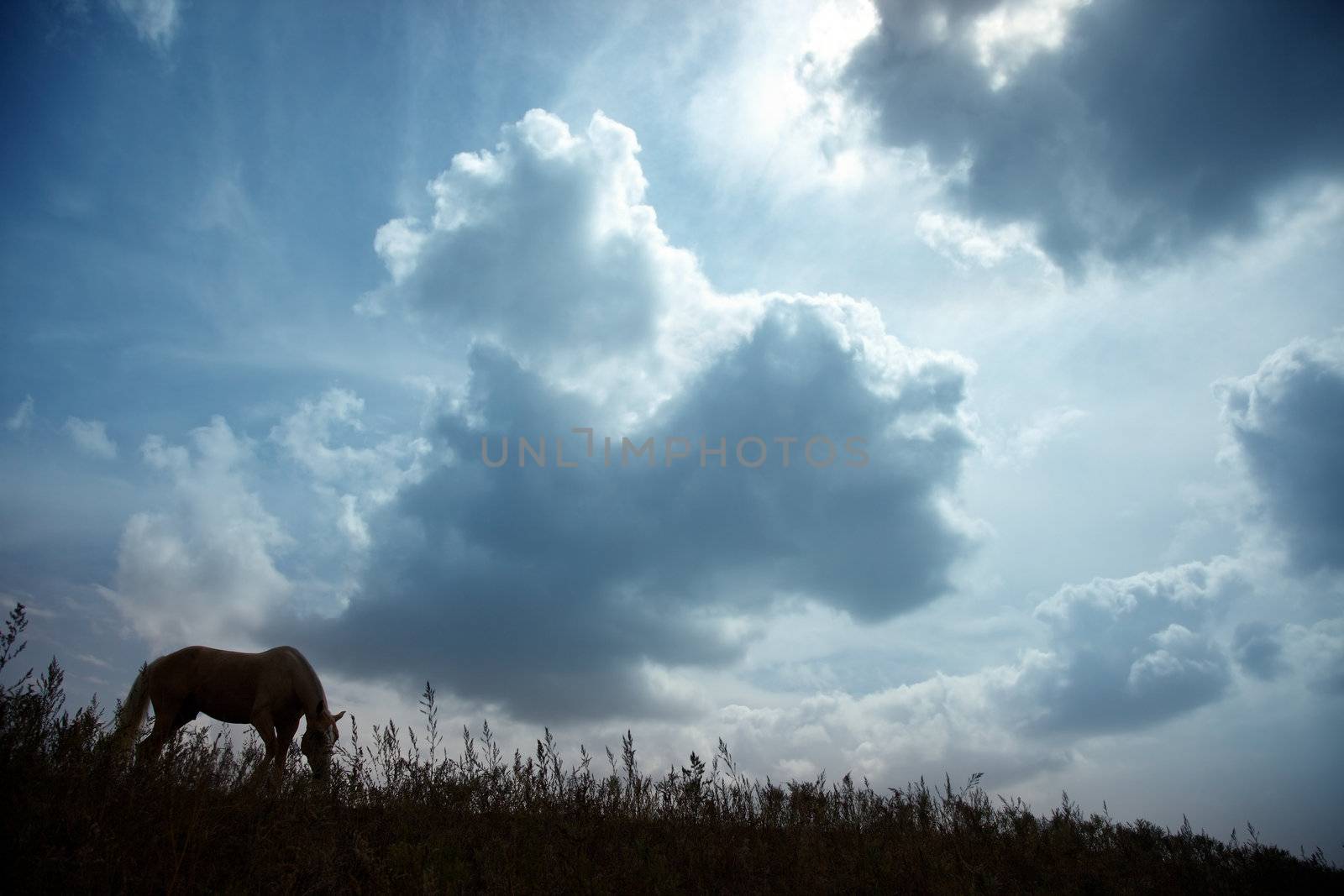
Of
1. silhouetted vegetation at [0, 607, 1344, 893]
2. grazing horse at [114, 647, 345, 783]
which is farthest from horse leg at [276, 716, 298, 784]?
silhouetted vegetation at [0, 607, 1344, 893]

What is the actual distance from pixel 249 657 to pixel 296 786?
26.3 ft

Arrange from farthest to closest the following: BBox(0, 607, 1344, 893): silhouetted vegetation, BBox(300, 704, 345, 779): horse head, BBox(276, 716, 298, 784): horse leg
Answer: BBox(276, 716, 298, 784): horse leg, BBox(300, 704, 345, 779): horse head, BBox(0, 607, 1344, 893): silhouetted vegetation

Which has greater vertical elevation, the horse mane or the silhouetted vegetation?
the horse mane

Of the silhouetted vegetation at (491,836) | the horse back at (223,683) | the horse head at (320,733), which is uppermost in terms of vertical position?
the horse back at (223,683)

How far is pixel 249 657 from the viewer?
1451cm

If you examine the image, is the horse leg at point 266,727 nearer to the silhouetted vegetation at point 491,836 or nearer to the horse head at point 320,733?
the horse head at point 320,733

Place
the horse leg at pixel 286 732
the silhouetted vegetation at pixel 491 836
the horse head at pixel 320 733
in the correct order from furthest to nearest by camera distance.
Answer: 1. the horse leg at pixel 286 732
2. the horse head at pixel 320 733
3. the silhouetted vegetation at pixel 491 836

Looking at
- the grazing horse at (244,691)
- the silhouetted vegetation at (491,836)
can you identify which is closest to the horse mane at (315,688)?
the grazing horse at (244,691)

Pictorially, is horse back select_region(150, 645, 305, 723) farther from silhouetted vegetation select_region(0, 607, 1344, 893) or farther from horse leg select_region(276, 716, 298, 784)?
silhouetted vegetation select_region(0, 607, 1344, 893)

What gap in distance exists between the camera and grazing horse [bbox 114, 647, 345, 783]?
13945 mm

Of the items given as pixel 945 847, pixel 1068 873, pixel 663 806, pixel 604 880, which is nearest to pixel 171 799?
pixel 604 880

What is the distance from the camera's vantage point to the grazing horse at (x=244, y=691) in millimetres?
13945

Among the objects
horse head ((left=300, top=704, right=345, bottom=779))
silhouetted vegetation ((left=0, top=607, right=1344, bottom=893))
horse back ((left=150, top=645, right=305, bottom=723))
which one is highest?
horse back ((left=150, top=645, right=305, bottom=723))

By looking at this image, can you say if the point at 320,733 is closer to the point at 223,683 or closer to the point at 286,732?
the point at 286,732
